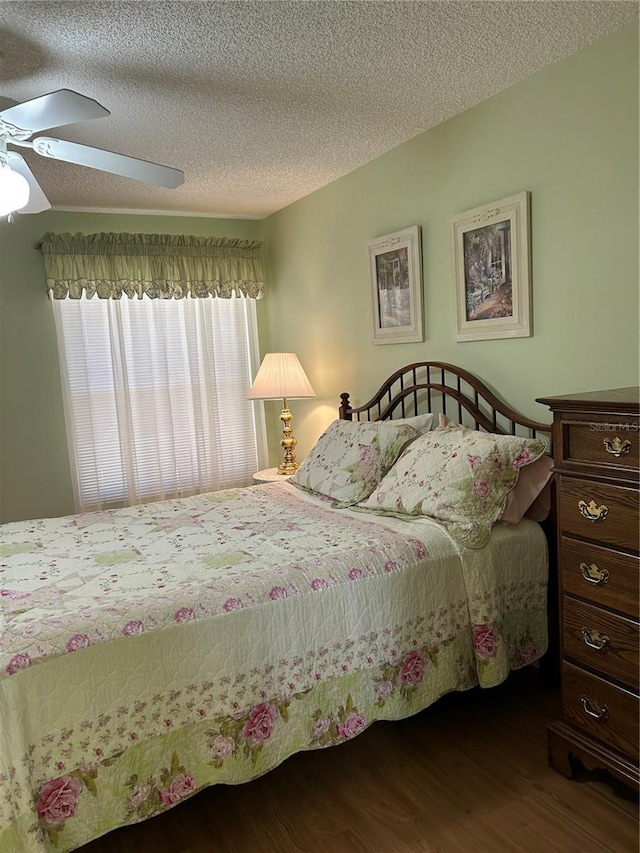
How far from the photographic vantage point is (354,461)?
2.98 metres

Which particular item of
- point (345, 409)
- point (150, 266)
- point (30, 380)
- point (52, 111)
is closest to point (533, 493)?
point (345, 409)

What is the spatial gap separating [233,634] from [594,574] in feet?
3.51

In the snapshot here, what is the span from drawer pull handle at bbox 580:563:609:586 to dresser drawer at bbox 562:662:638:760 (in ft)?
0.97

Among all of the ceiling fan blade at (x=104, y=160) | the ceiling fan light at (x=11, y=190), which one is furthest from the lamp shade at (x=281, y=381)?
the ceiling fan light at (x=11, y=190)

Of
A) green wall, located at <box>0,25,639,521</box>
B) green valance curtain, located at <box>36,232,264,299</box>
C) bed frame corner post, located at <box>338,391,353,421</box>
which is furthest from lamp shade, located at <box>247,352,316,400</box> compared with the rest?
green valance curtain, located at <box>36,232,264,299</box>

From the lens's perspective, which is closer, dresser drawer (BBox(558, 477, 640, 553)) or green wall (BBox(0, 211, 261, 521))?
dresser drawer (BBox(558, 477, 640, 553))

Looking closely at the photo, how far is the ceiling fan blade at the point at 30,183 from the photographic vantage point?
2131 mm

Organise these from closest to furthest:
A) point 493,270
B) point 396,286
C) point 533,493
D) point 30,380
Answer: point 533,493, point 493,270, point 396,286, point 30,380

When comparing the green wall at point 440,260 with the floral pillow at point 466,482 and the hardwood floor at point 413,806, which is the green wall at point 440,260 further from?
the hardwood floor at point 413,806

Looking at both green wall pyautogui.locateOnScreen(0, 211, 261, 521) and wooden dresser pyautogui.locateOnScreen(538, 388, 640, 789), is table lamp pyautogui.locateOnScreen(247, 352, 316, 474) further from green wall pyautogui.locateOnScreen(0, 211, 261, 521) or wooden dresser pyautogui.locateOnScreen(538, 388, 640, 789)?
wooden dresser pyautogui.locateOnScreen(538, 388, 640, 789)

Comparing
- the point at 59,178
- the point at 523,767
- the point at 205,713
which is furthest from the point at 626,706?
the point at 59,178

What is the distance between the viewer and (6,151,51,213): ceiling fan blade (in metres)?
2.13

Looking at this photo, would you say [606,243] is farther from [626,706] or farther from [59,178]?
[59,178]

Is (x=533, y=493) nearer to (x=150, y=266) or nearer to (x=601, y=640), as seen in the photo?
(x=601, y=640)
